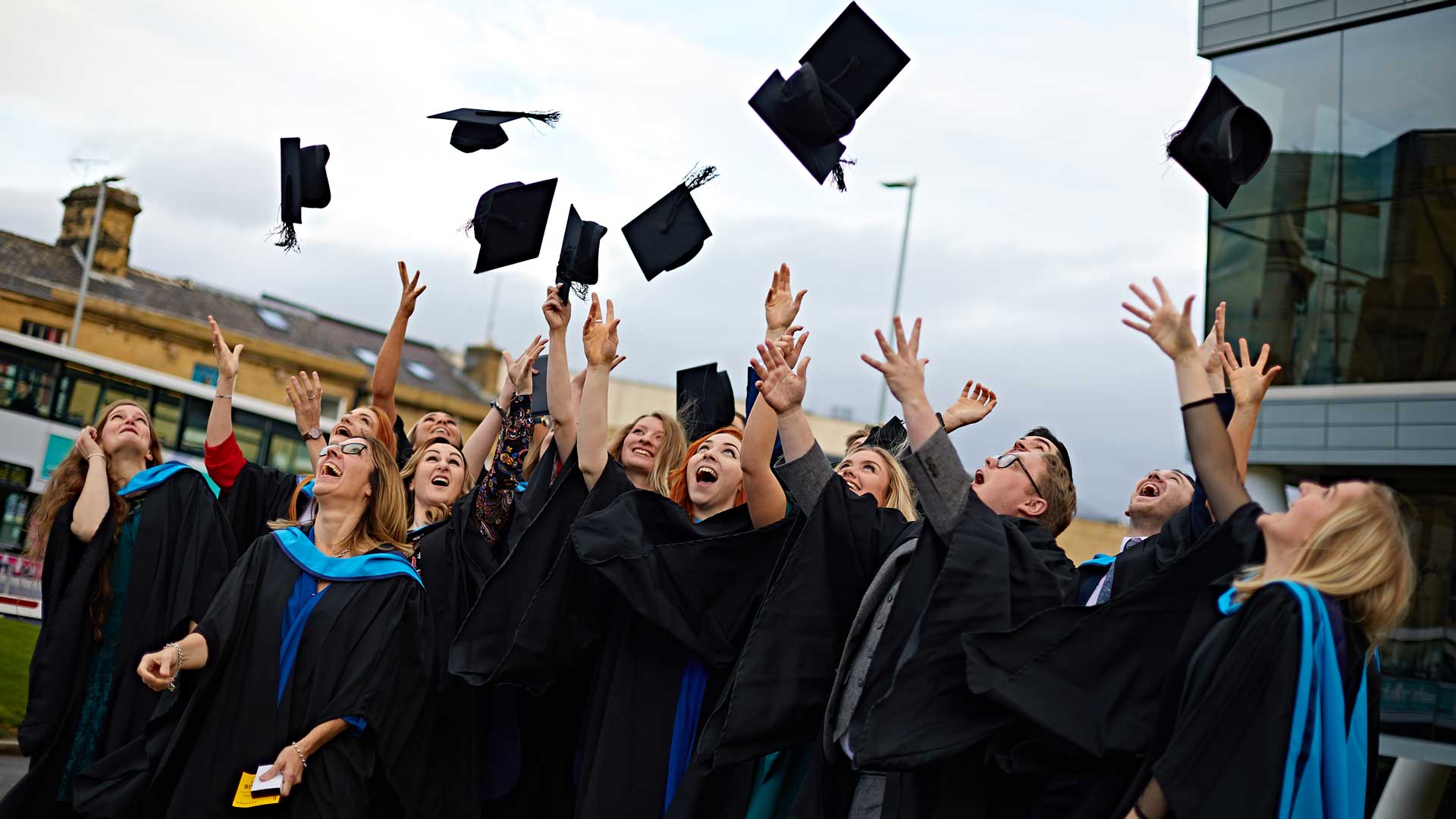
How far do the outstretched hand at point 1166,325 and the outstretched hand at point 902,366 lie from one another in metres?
0.62

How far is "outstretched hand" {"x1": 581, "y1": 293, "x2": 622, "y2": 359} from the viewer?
16.3 ft

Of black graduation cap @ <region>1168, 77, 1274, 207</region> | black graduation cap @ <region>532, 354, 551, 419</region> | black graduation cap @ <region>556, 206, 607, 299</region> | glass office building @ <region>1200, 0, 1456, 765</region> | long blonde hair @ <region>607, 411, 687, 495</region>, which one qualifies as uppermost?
glass office building @ <region>1200, 0, 1456, 765</region>

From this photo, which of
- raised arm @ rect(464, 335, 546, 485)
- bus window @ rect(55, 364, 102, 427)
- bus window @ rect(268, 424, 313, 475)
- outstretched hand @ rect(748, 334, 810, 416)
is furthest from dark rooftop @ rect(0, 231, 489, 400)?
outstretched hand @ rect(748, 334, 810, 416)

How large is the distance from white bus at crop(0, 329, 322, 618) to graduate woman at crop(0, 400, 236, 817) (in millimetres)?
11096

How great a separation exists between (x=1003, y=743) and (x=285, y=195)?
14.8 ft

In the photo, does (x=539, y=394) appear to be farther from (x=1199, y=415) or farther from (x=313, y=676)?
(x=1199, y=415)

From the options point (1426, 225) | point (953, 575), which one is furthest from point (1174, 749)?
point (1426, 225)

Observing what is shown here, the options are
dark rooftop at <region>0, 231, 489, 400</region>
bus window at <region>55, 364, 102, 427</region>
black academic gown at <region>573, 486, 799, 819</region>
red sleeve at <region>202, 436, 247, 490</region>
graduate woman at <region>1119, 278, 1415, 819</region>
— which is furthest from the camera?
dark rooftop at <region>0, 231, 489, 400</region>

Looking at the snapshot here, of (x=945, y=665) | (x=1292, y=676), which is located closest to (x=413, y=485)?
(x=945, y=665)

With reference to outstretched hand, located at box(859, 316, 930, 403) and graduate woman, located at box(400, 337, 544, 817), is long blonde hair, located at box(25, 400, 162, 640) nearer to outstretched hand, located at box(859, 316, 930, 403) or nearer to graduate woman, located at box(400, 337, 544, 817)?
graduate woman, located at box(400, 337, 544, 817)

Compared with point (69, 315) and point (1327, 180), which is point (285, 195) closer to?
point (1327, 180)

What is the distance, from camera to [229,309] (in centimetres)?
4156

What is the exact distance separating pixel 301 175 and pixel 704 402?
7.55 ft

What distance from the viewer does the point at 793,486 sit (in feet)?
Answer: 14.4
